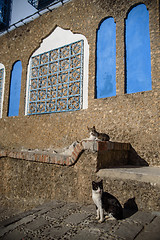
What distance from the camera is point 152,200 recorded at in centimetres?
247

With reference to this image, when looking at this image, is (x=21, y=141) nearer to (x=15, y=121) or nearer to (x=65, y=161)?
(x=15, y=121)

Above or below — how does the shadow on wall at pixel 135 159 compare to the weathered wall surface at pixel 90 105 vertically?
below

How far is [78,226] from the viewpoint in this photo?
2.09 m

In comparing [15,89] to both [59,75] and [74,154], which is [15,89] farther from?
[74,154]

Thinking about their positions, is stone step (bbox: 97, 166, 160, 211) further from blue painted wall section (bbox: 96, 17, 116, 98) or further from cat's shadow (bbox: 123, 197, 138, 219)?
blue painted wall section (bbox: 96, 17, 116, 98)

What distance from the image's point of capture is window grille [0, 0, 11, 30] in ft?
33.4

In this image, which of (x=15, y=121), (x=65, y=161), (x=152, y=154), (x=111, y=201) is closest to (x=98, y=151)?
(x=65, y=161)

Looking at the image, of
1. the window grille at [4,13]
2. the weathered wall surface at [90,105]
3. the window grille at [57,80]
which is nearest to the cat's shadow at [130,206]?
the weathered wall surface at [90,105]

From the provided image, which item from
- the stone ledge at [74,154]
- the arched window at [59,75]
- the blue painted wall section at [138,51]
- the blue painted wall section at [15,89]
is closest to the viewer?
the stone ledge at [74,154]

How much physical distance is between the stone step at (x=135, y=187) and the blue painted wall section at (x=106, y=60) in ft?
9.23

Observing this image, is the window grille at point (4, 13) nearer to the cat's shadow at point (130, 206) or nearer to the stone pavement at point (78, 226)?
the stone pavement at point (78, 226)

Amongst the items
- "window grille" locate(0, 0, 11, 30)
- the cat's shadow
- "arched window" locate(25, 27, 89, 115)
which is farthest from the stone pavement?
"window grille" locate(0, 0, 11, 30)

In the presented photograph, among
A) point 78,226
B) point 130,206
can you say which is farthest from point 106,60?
point 78,226

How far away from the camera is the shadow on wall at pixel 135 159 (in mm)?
4430
